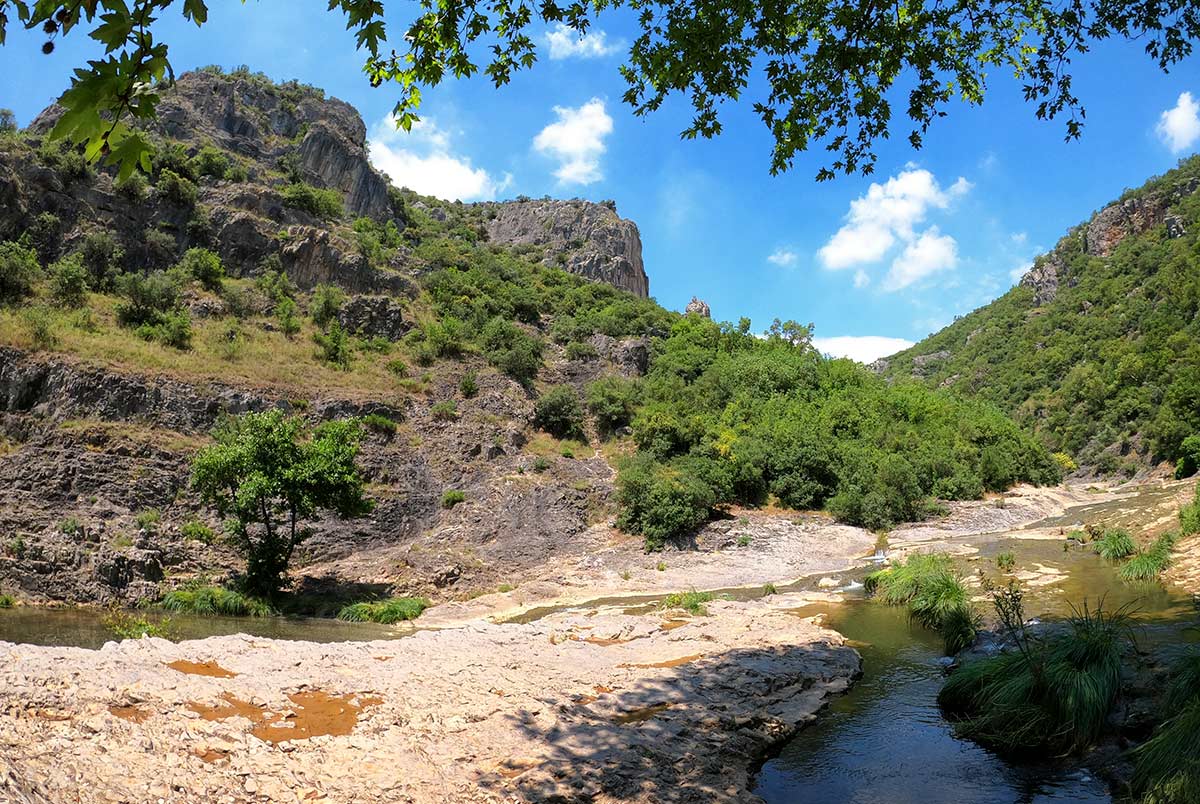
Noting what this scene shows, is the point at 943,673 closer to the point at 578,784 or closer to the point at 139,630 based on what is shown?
the point at 578,784

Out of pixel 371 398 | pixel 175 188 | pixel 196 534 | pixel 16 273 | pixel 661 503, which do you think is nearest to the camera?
pixel 196 534

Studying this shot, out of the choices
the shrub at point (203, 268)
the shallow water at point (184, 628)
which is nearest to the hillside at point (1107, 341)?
the shallow water at point (184, 628)

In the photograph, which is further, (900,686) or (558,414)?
(558,414)

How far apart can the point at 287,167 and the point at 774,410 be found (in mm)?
49254

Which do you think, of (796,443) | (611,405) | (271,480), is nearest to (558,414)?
(611,405)

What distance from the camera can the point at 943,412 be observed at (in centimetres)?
4903

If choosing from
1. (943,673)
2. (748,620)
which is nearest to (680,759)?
(943,673)

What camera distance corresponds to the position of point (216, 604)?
837 inches

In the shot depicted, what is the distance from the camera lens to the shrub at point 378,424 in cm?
3497

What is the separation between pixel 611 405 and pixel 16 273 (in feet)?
109

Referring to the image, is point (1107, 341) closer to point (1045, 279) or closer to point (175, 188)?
point (1045, 279)

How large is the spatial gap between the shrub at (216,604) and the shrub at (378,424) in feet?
45.5

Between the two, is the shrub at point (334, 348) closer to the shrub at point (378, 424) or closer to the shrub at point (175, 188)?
the shrub at point (378, 424)

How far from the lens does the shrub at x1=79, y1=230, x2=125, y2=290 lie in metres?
37.9
